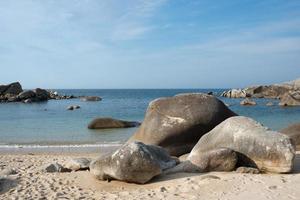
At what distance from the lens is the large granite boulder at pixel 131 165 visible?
30.9 feet

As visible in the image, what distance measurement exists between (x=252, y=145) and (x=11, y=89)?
2943 inches

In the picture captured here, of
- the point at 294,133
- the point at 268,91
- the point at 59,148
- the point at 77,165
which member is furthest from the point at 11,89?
the point at 77,165

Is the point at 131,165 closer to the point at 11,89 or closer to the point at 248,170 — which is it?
the point at 248,170

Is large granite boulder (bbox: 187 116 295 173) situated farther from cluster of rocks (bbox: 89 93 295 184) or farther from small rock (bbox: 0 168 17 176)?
small rock (bbox: 0 168 17 176)

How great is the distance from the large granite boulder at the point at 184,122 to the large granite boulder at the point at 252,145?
6.58 feet

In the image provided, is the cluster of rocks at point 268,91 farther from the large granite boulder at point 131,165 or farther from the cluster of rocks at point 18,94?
the large granite boulder at point 131,165

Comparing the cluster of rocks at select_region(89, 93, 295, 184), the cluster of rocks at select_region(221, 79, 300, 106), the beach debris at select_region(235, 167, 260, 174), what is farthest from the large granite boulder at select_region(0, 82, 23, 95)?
the beach debris at select_region(235, 167, 260, 174)

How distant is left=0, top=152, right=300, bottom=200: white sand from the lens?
835 centimetres

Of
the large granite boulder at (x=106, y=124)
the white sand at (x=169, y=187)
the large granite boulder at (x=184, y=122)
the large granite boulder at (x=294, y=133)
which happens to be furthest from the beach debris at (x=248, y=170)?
the large granite boulder at (x=106, y=124)

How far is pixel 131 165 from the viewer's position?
30.9ft

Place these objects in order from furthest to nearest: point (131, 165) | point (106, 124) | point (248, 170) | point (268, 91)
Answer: point (268, 91) < point (106, 124) < point (248, 170) < point (131, 165)

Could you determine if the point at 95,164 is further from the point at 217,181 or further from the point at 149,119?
the point at 149,119

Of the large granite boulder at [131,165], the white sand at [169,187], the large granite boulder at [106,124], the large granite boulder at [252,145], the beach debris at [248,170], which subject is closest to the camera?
the white sand at [169,187]

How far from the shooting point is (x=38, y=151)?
18.1m
